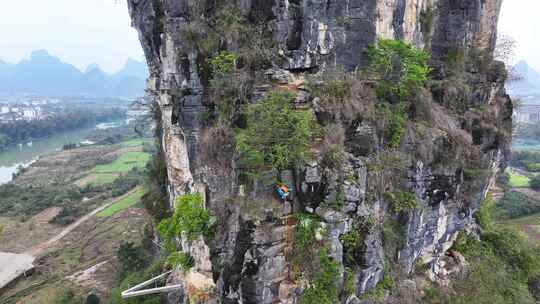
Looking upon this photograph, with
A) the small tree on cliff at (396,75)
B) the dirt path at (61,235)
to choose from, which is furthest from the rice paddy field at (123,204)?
the small tree on cliff at (396,75)

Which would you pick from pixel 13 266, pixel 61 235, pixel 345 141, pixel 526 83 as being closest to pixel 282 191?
pixel 345 141

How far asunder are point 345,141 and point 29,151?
6541 centimetres

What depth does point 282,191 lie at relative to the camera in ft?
21.4

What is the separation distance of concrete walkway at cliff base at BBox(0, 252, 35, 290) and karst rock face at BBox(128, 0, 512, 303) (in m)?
13.6

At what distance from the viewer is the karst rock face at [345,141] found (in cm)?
659

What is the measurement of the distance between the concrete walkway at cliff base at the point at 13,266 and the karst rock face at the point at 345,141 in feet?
44.6

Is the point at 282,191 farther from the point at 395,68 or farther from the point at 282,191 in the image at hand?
the point at 395,68

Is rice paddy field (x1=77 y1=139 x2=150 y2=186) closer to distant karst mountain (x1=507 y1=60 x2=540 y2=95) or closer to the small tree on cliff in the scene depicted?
the small tree on cliff

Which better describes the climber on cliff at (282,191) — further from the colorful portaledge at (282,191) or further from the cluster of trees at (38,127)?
the cluster of trees at (38,127)

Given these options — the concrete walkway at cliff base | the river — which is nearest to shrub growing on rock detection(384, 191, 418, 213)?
the concrete walkway at cliff base

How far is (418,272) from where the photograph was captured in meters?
10.1

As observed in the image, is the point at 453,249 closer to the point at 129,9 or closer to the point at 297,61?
the point at 297,61

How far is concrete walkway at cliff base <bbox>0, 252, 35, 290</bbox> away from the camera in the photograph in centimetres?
1739

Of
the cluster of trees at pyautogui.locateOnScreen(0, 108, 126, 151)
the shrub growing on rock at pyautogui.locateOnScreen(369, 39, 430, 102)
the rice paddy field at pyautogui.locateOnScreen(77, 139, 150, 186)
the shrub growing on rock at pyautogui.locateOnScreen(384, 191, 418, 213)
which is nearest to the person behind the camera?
the shrub growing on rock at pyautogui.locateOnScreen(384, 191, 418, 213)
